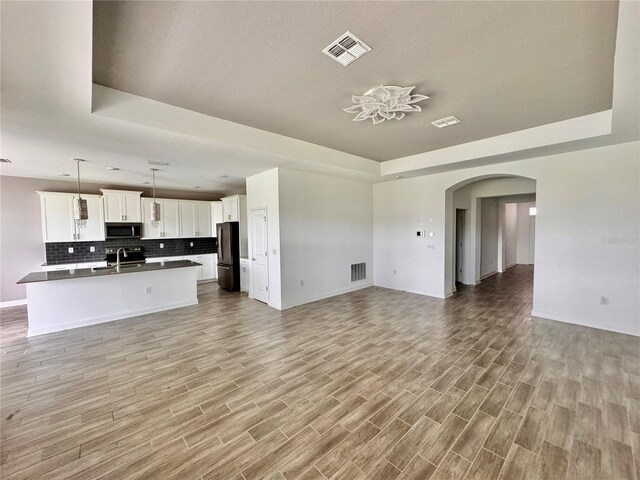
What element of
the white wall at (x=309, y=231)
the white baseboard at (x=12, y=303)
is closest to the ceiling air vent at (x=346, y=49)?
the white wall at (x=309, y=231)

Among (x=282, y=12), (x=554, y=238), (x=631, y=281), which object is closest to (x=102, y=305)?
(x=282, y=12)

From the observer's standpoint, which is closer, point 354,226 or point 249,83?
point 249,83

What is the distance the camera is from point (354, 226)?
6.65 meters

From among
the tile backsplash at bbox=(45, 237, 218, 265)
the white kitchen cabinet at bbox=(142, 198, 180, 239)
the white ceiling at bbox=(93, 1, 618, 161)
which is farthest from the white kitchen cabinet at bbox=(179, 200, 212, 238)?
the white ceiling at bbox=(93, 1, 618, 161)

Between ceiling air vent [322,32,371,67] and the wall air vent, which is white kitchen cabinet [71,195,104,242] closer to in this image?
the wall air vent

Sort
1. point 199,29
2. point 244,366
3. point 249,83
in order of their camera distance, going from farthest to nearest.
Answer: point 244,366
point 249,83
point 199,29

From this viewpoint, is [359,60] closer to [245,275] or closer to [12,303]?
[245,275]

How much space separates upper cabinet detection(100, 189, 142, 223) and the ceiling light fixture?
6.47 metres

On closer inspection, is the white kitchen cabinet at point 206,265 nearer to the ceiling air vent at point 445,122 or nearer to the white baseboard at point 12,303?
the white baseboard at point 12,303

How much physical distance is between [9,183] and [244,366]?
7025 mm

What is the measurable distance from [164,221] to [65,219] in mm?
2022

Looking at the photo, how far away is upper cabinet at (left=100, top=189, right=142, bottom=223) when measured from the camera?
6.55m

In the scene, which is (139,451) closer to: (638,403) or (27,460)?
(27,460)

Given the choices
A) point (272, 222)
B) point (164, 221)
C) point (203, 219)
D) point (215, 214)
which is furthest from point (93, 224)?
point (272, 222)
